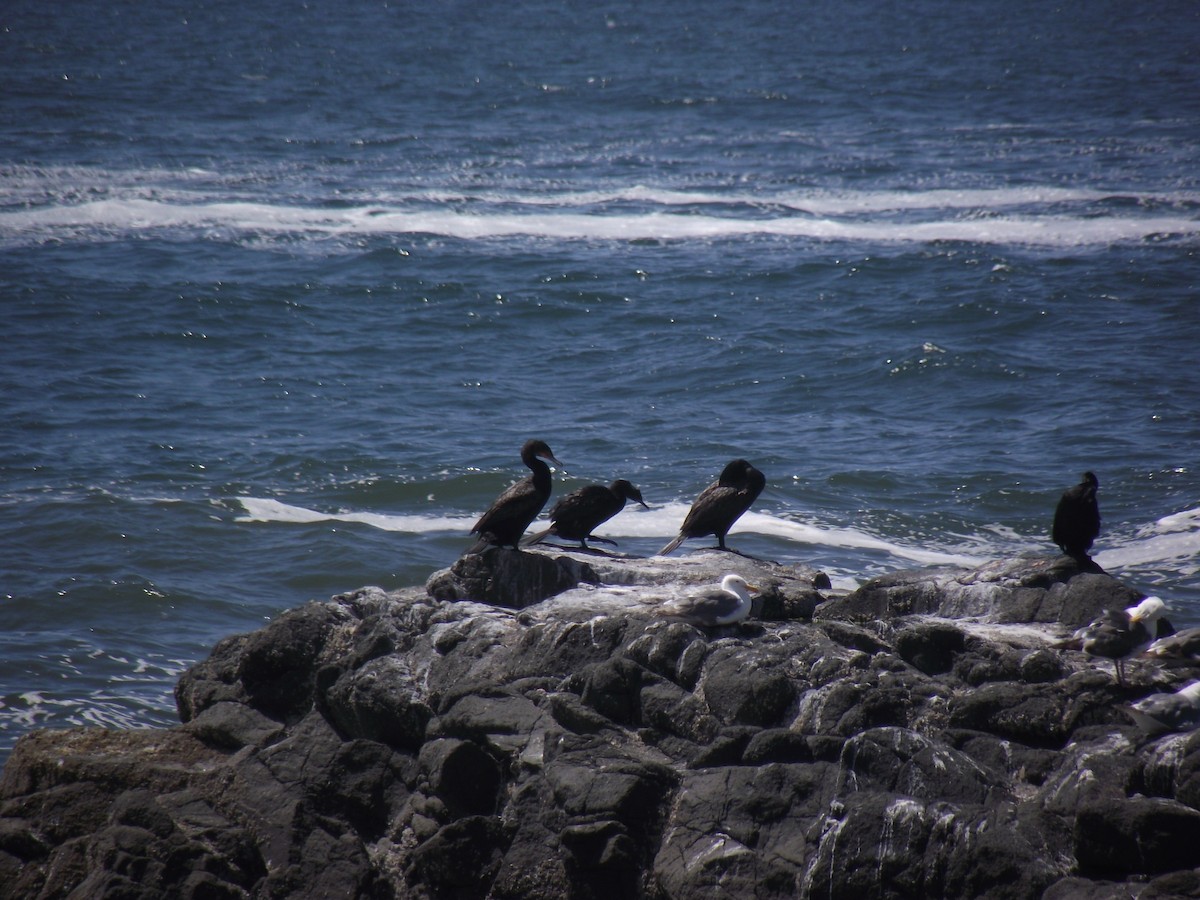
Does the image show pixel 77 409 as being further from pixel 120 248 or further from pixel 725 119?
pixel 725 119

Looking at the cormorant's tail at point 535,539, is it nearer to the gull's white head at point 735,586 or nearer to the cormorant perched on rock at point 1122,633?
the gull's white head at point 735,586

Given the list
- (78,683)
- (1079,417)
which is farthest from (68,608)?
(1079,417)

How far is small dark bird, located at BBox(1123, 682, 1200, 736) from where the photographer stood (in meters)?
5.58

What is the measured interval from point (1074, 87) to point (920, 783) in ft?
146

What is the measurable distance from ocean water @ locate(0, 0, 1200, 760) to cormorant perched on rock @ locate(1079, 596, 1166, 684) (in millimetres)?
5310

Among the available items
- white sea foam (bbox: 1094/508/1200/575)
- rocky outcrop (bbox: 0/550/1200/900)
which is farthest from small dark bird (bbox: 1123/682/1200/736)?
white sea foam (bbox: 1094/508/1200/575)

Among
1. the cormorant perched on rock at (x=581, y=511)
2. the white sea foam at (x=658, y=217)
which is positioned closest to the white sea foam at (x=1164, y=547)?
the cormorant perched on rock at (x=581, y=511)

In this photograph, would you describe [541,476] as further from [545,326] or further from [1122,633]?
[545,326]

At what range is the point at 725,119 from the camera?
1615 inches

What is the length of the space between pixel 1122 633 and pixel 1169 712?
73 cm

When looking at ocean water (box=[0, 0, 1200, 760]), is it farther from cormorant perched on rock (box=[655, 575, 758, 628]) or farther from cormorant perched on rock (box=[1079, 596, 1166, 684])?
cormorant perched on rock (box=[1079, 596, 1166, 684])

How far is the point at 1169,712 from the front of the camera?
221 inches

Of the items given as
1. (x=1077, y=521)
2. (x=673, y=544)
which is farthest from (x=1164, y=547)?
(x=673, y=544)

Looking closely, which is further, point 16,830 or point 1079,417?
point 1079,417
